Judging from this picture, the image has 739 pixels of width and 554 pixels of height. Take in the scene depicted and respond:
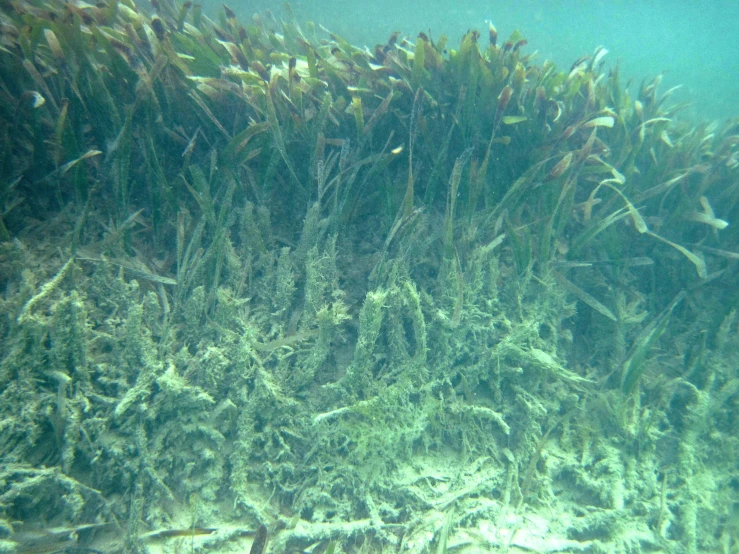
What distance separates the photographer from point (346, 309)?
193cm

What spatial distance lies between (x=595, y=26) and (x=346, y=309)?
7992cm

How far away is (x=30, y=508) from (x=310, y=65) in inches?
108

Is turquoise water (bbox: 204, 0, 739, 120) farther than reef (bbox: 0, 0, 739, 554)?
Yes

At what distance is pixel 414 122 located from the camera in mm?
2199

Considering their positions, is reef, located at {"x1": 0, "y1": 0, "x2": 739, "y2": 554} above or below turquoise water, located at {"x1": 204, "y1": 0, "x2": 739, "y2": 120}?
below

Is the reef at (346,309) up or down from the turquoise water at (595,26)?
down

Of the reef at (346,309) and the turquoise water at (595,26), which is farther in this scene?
the turquoise water at (595,26)

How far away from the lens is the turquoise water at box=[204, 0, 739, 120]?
571 inches

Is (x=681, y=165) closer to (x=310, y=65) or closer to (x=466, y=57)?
(x=466, y=57)

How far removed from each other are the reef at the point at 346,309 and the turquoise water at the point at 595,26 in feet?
31.6

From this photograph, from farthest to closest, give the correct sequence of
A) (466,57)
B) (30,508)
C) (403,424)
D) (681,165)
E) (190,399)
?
(681,165)
(466,57)
(403,424)
(190,399)
(30,508)

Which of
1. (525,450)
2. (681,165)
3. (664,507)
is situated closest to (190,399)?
(525,450)

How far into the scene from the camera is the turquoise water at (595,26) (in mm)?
14516

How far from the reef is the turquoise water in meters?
9.62
